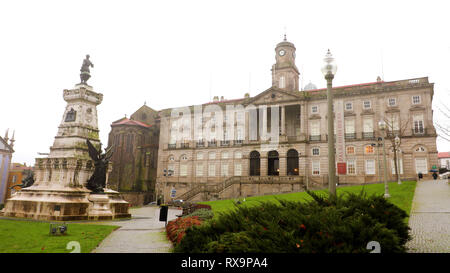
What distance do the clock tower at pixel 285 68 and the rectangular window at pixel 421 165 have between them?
22368 millimetres

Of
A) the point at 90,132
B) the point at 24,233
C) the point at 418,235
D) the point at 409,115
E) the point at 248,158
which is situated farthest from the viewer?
the point at 248,158

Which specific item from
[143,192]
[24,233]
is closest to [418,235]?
[24,233]

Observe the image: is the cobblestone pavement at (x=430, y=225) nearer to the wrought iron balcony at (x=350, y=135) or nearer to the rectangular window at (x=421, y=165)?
the rectangular window at (x=421, y=165)

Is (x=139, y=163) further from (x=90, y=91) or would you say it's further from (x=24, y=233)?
(x=24, y=233)

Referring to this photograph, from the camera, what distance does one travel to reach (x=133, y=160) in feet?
186

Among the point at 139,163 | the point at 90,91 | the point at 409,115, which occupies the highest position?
the point at 409,115

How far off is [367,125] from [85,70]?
124ft

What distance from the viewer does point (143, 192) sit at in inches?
2186

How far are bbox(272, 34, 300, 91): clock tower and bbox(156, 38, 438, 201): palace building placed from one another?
0.57 feet

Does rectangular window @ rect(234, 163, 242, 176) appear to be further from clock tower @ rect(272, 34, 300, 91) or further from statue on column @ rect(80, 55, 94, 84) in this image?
statue on column @ rect(80, 55, 94, 84)

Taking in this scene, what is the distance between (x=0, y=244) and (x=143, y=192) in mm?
46575

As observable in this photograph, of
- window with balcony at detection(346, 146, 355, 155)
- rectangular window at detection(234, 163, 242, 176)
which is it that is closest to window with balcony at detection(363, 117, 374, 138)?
window with balcony at detection(346, 146, 355, 155)

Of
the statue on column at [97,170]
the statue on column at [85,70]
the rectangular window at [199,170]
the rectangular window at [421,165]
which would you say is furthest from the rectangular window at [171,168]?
the rectangular window at [421,165]

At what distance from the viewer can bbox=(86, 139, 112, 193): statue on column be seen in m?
20.7
